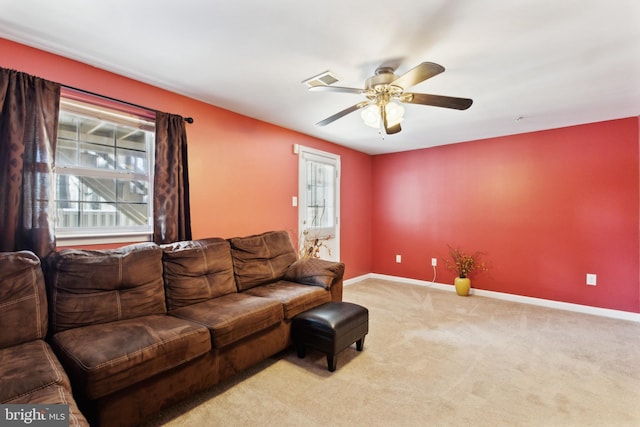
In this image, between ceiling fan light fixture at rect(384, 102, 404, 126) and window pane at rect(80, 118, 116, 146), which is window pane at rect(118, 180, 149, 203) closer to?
window pane at rect(80, 118, 116, 146)

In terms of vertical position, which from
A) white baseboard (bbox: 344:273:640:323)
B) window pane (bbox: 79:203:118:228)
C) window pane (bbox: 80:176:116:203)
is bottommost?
white baseboard (bbox: 344:273:640:323)

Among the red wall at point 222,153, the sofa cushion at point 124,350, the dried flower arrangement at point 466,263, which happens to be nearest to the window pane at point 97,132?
the red wall at point 222,153

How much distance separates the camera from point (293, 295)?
103 inches

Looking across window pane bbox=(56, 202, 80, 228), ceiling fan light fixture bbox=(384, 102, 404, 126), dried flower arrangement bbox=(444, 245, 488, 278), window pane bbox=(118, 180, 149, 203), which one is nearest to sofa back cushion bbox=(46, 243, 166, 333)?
window pane bbox=(56, 202, 80, 228)

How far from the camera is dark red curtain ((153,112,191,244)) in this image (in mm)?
2648

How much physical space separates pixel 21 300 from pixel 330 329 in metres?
1.86

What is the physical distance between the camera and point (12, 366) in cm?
136

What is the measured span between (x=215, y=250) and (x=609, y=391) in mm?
3067

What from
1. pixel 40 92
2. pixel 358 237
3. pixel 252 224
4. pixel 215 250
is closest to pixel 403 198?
pixel 358 237

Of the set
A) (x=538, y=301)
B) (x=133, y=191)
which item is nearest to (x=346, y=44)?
(x=133, y=191)

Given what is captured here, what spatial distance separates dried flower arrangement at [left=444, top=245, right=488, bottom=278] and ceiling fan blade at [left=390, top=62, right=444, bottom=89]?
322 cm

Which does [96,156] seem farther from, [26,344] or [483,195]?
[483,195]

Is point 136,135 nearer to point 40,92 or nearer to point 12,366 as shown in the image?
point 40,92

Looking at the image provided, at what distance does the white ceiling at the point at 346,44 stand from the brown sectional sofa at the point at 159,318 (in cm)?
141
